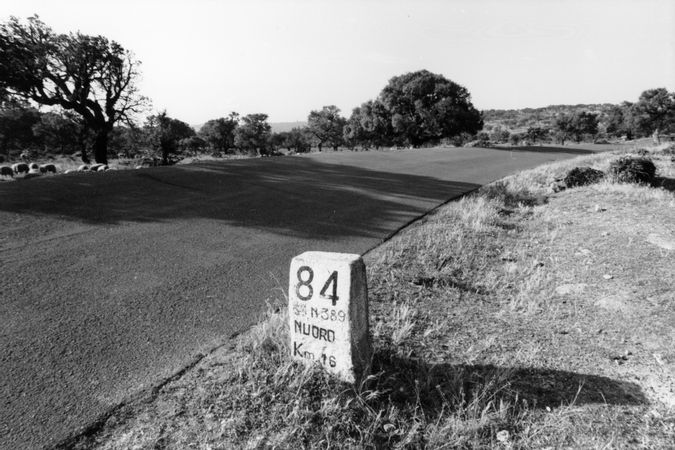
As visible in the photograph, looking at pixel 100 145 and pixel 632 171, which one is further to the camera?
pixel 100 145

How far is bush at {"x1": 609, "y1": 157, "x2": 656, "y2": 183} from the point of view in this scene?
444 inches

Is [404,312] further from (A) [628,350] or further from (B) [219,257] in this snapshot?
(B) [219,257]

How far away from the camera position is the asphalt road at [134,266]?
9.64 ft

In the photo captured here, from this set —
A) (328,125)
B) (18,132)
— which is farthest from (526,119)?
(18,132)

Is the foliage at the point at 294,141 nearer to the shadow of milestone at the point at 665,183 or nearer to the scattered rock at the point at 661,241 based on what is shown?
the shadow of milestone at the point at 665,183

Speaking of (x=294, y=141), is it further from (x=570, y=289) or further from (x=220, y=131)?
(x=570, y=289)

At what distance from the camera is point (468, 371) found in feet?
11.0

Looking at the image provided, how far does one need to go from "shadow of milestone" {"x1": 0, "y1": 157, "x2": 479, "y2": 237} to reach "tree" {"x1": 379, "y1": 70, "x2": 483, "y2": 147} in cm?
2336

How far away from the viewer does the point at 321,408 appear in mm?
2703

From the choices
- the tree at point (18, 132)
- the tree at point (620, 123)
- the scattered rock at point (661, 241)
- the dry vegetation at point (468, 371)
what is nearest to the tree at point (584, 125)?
the tree at point (620, 123)

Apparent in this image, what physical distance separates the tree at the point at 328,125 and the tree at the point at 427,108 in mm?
20439

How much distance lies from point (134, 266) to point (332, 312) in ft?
11.2

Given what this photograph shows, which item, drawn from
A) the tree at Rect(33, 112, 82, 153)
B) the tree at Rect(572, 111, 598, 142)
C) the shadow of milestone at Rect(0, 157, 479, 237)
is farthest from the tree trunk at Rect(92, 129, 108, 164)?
the tree at Rect(572, 111, 598, 142)

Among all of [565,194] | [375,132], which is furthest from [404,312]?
[375,132]
